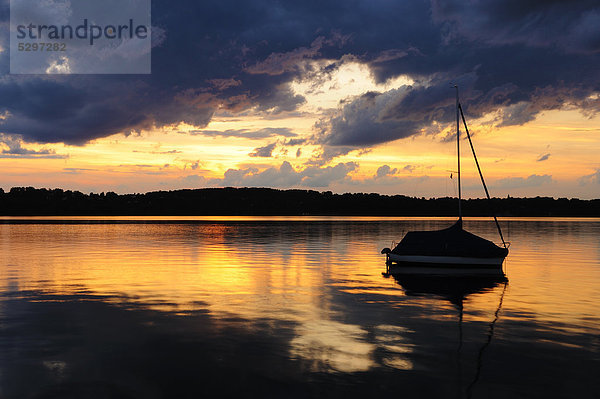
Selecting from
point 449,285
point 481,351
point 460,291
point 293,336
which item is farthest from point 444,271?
point 293,336

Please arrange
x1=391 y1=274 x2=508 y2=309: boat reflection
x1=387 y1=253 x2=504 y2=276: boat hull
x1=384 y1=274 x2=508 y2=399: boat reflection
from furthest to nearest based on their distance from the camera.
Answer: x1=387 y1=253 x2=504 y2=276: boat hull < x1=391 y1=274 x2=508 y2=309: boat reflection < x1=384 y1=274 x2=508 y2=399: boat reflection

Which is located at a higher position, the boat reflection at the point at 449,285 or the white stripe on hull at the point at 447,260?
the white stripe on hull at the point at 447,260

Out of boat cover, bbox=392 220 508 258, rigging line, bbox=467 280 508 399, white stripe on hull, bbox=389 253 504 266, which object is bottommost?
rigging line, bbox=467 280 508 399

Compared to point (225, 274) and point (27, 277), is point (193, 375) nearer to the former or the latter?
point (225, 274)

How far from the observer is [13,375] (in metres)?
15.1

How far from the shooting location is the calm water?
14.5 metres

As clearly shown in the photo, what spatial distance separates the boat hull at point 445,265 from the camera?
42.7 meters

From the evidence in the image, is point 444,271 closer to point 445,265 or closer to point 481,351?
point 445,265

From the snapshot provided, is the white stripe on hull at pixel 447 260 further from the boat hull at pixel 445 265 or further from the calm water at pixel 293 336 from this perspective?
the calm water at pixel 293 336

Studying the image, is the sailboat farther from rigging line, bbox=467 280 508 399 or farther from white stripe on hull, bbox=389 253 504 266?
rigging line, bbox=467 280 508 399

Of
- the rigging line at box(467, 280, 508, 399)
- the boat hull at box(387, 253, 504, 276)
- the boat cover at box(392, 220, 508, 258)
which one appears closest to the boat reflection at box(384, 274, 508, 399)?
the rigging line at box(467, 280, 508, 399)

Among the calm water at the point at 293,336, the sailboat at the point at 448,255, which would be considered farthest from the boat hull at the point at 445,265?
the calm water at the point at 293,336

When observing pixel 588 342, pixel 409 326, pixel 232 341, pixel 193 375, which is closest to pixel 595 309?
pixel 588 342

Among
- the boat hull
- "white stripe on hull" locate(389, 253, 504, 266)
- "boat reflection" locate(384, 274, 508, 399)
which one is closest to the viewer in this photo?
"boat reflection" locate(384, 274, 508, 399)
